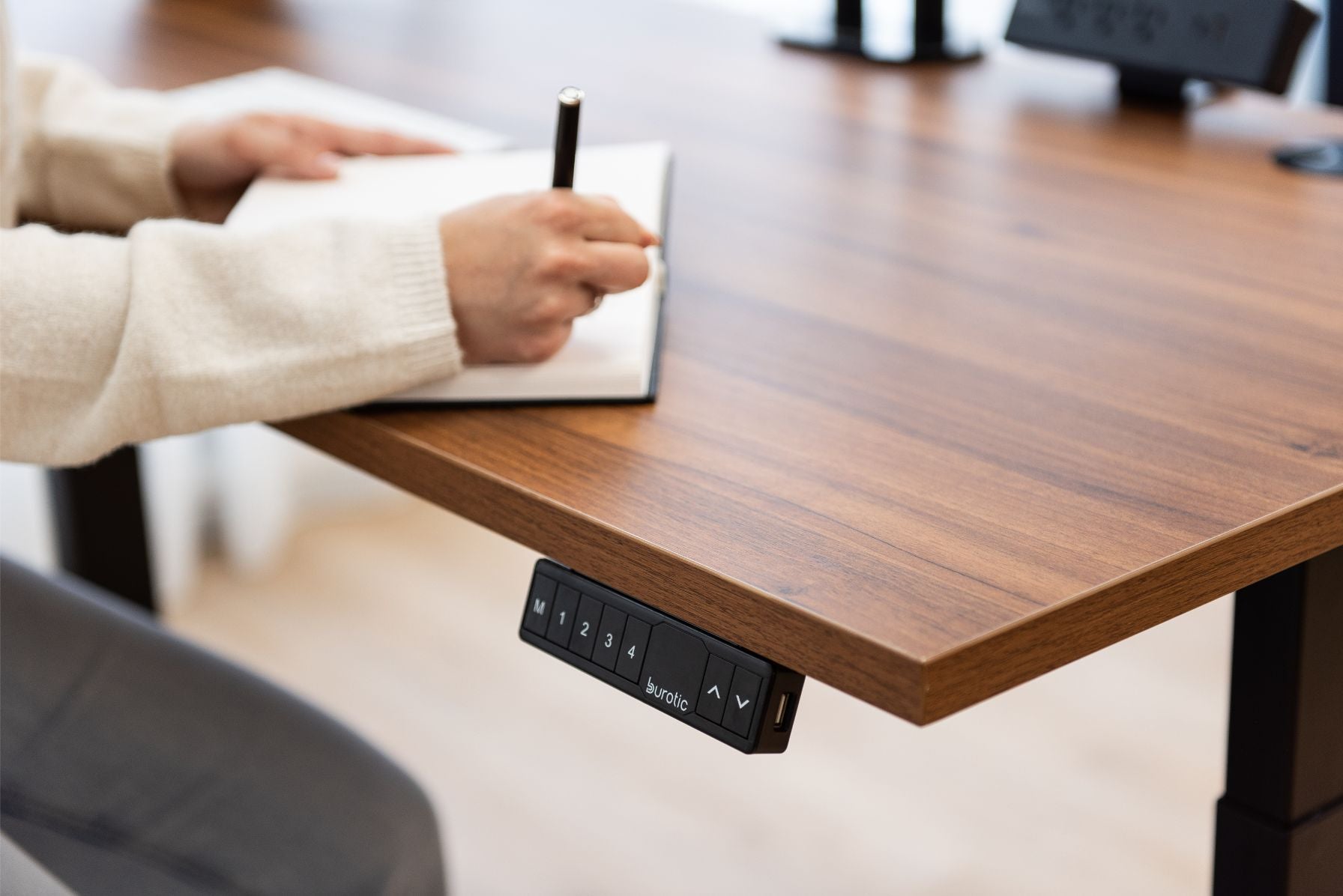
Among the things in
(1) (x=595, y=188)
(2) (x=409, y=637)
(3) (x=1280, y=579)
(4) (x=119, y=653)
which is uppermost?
(1) (x=595, y=188)

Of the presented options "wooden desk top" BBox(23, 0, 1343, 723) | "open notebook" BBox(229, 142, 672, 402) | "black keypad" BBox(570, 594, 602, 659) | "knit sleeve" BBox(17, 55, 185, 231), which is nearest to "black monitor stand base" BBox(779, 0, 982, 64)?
"wooden desk top" BBox(23, 0, 1343, 723)

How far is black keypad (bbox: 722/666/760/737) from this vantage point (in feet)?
1.68

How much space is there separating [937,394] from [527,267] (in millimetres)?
198

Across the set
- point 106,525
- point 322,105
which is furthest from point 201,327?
point 106,525

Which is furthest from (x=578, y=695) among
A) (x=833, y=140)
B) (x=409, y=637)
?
(x=833, y=140)

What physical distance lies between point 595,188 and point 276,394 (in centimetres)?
24

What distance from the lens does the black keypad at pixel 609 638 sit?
0.56 meters

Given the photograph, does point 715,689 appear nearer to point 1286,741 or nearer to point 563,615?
point 563,615

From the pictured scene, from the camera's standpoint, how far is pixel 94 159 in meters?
0.86

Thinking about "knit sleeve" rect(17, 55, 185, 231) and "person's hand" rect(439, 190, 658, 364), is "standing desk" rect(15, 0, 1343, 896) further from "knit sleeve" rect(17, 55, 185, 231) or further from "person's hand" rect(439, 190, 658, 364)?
"knit sleeve" rect(17, 55, 185, 231)

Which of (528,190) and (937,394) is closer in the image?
(937,394)

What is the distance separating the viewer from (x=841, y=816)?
1521 mm

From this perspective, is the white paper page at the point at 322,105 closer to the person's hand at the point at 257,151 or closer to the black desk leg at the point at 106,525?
the person's hand at the point at 257,151

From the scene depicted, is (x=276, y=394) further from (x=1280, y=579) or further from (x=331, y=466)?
(x=331, y=466)
